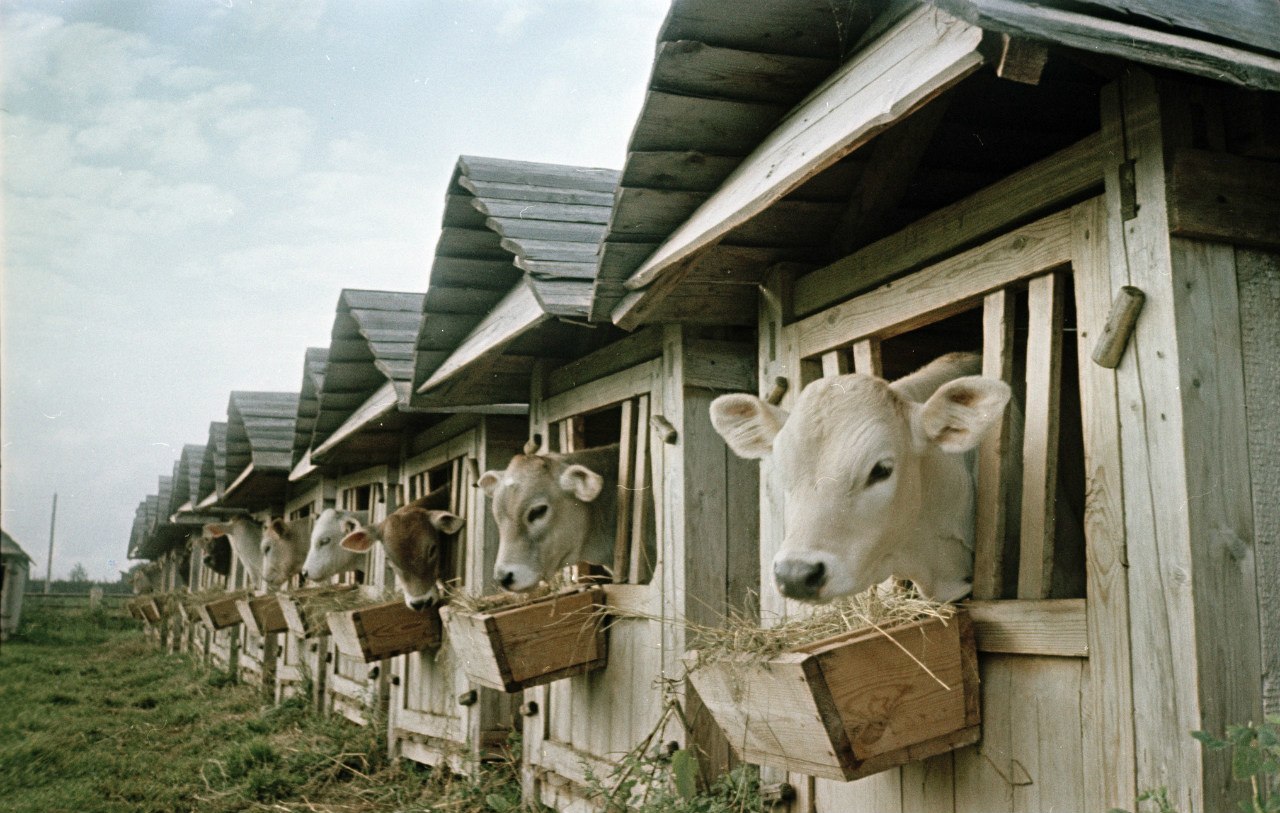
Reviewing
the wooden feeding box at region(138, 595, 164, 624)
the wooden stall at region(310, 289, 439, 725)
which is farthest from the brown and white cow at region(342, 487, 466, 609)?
the wooden feeding box at region(138, 595, 164, 624)

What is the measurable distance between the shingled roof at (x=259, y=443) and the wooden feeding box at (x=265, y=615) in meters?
1.95

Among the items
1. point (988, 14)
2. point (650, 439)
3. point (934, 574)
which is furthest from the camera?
point (650, 439)

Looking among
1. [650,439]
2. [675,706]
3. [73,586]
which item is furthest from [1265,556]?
[73,586]

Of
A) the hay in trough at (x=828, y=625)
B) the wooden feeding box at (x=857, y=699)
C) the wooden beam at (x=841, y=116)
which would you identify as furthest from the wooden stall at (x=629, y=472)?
the wooden feeding box at (x=857, y=699)

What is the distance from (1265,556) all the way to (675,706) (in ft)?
8.89

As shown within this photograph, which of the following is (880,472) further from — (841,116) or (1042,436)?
(841,116)

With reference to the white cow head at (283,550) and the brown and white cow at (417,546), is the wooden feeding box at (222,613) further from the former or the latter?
the brown and white cow at (417,546)

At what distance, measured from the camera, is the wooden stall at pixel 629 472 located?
5.03 m

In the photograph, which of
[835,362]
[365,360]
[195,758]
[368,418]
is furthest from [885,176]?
[195,758]

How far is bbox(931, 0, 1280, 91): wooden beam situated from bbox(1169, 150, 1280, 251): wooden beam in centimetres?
37

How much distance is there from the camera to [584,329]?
6.74m

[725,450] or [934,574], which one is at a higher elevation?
[725,450]

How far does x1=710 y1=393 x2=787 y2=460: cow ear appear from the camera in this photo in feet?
12.3

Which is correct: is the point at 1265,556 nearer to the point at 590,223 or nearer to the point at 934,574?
the point at 934,574
